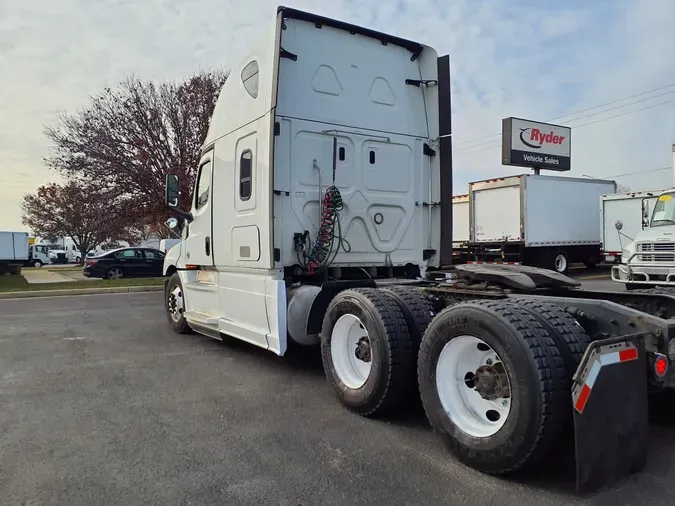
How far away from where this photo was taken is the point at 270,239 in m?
5.46

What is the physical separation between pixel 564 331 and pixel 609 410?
20.2 inches

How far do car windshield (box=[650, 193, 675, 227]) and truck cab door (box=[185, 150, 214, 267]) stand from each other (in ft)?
32.1

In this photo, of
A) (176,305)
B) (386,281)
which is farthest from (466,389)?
(176,305)

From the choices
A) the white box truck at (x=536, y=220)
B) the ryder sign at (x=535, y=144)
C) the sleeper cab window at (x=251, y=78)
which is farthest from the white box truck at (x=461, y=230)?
the sleeper cab window at (x=251, y=78)

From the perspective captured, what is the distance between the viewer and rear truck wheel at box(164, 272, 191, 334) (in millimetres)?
8125

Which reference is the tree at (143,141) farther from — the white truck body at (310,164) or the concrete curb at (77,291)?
the white truck body at (310,164)

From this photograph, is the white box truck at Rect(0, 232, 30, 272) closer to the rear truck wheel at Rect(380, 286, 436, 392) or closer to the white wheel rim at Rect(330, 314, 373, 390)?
the white wheel rim at Rect(330, 314, 373, 390)

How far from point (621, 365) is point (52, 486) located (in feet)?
11.1

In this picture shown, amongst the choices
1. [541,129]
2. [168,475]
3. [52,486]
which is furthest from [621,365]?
[541,129]

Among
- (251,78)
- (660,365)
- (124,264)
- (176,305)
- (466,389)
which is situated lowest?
(466,389)

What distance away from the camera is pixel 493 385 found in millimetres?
3342

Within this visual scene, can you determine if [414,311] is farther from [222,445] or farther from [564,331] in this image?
[222,445]

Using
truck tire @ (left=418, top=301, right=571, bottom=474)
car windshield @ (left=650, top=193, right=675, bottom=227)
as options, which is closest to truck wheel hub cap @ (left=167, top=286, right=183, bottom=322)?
truck tire @ (left=418, top=301, right=571, bottom=474)

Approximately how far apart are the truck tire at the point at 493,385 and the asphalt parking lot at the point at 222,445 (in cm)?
22
